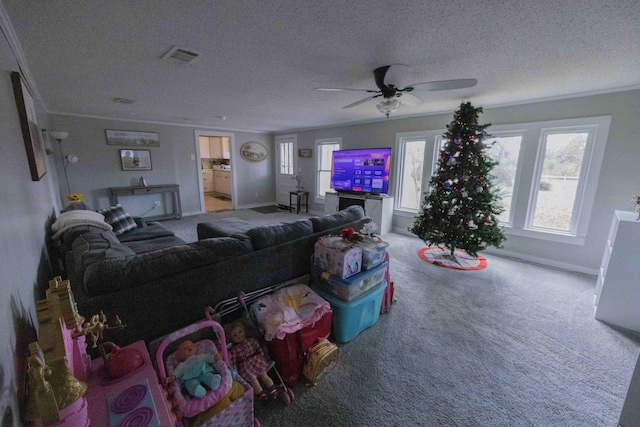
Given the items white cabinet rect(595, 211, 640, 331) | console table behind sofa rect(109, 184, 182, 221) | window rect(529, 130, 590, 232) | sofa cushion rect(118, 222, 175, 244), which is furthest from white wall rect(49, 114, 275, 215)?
white cabinet rect(595, 211, 640, 331)

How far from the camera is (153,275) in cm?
138

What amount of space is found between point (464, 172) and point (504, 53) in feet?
5.13

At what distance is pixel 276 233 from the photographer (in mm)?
1965

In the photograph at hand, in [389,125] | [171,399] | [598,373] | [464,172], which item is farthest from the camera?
[389,125]

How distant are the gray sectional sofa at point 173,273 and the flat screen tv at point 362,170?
291 centimetres

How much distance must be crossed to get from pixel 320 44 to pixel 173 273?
180cm

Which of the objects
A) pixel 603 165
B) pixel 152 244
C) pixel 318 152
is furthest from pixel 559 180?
pixel 152 244

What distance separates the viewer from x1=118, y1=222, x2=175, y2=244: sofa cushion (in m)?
3.01

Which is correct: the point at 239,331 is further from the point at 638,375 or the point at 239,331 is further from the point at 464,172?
the point at 464,172

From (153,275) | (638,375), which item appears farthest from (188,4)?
(638,375)

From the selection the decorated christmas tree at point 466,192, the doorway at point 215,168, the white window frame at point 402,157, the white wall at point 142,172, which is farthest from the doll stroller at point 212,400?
the doorway at point 215,168

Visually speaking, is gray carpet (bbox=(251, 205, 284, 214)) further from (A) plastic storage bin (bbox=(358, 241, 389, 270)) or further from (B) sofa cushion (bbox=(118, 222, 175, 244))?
(A) plastic storage bin (bbox=(358, 241, 389, 270))

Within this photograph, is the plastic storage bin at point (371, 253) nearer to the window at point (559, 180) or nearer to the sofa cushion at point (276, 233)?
the sofa cushion at point (276, 233)

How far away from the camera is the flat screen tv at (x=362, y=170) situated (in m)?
4.65
